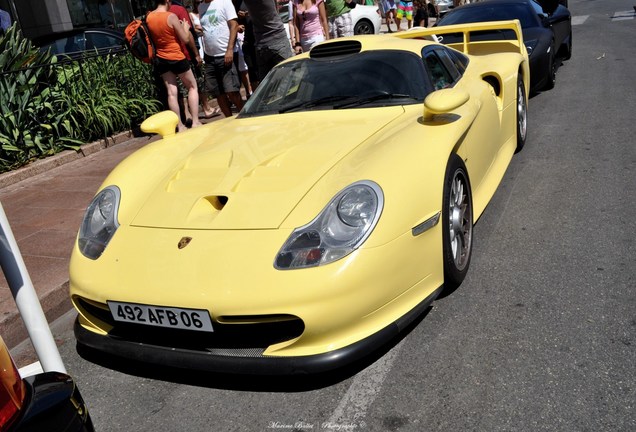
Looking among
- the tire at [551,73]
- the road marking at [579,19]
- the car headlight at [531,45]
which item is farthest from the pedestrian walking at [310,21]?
the road marking at [579,19]

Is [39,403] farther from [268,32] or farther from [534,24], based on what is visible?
[534,24]

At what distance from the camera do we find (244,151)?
3.53m

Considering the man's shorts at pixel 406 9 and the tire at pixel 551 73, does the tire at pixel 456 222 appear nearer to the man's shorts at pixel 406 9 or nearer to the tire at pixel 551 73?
the tire at pixel 551 73

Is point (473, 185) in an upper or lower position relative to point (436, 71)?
lower

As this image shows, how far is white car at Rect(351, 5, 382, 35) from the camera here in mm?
15086

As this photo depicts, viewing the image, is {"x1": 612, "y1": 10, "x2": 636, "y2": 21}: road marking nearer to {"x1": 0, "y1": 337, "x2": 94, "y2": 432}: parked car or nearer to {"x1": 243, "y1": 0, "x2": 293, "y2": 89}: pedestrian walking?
{"x1": 243, "y1": 0, "x2": 293, "y2": 89}: pedestrian walking

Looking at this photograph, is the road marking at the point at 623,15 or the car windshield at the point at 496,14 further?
the road marking at the point at 623,15

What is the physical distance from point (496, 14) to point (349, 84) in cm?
559

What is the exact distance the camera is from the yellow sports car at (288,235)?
2.56 meters

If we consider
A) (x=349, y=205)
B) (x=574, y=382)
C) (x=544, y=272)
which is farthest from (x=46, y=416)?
(x=544, y=272)

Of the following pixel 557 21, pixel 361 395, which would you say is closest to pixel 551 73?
pixel 557 21

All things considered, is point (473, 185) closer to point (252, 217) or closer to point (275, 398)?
point (252, 217)

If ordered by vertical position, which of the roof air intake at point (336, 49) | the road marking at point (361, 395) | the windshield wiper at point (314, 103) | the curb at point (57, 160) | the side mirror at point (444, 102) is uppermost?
the roof air intake at point (336, 49)

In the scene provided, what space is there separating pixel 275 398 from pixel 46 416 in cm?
126
